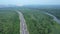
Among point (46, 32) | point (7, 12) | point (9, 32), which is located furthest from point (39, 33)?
point (7, 12)

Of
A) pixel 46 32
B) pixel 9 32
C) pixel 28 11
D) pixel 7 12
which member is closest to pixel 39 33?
pixel 46 32

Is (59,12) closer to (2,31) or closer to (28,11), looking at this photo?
(28,11)

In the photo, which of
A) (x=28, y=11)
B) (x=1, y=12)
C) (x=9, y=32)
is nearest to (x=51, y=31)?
(x=9, y=32)

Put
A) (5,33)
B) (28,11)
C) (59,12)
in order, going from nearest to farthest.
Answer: (5,33) < (59,12) < (28,11)

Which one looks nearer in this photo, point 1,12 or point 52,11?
point 1,12

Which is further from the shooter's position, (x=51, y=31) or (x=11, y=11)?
(x=11, y=11)

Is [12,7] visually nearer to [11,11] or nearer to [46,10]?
[11,11]

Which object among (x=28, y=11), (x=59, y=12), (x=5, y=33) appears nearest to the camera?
(x=5, y=33)

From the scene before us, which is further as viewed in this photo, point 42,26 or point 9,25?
point 9,25

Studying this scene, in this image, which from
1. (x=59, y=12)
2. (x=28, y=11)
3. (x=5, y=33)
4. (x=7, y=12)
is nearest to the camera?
(x=5, y=33)
